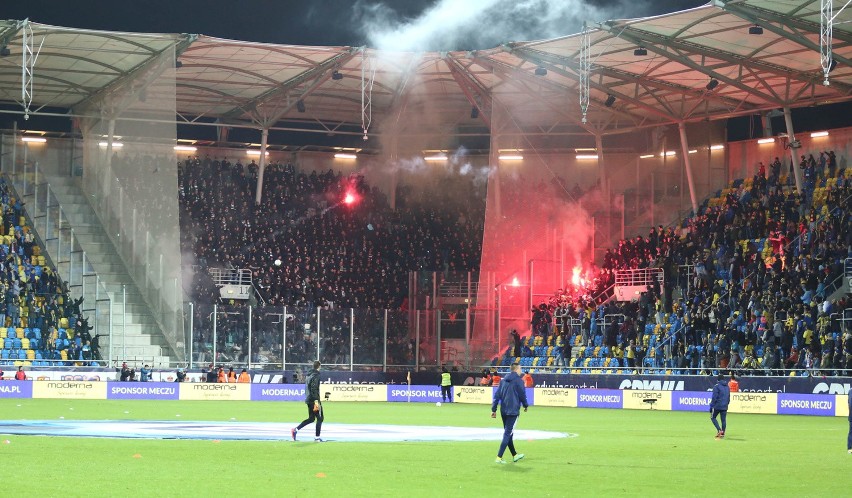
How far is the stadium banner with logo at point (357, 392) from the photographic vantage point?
48.9m

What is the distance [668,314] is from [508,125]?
42.2ft

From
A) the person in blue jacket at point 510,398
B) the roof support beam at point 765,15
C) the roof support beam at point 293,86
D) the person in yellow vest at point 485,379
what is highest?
the roof support beam at point 293,86

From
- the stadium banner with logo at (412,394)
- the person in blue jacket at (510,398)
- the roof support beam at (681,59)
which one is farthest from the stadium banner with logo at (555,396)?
the person in blue jacket at (510,398)

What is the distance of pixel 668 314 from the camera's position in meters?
52.2

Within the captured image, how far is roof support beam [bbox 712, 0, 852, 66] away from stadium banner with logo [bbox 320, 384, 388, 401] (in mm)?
19788

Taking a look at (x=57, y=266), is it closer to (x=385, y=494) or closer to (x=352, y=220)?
(x=352, y=220)

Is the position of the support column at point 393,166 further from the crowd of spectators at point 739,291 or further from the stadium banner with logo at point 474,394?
the stadium banner with logo at point 474,394

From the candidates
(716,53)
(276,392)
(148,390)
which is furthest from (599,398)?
(148,390)

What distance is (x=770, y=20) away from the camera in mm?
42188

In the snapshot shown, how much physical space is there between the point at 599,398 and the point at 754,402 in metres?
6.72

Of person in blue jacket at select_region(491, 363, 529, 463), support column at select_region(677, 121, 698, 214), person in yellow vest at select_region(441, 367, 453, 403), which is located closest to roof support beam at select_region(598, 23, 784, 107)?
support column at select_region(677, 121, 698, 214)

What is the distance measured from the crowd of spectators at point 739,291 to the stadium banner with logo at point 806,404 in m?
0.91

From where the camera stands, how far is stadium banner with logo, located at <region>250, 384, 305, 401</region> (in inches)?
1902

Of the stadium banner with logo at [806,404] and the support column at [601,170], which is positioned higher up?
the support column at [601,170]
